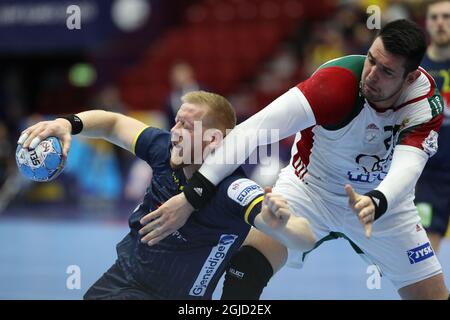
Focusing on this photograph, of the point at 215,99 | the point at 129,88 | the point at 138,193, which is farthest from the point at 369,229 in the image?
the point at 129,88

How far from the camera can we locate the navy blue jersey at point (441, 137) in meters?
6.55

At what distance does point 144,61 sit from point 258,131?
47.0ft

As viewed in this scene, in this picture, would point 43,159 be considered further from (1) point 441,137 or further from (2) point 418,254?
(1) point 441,137

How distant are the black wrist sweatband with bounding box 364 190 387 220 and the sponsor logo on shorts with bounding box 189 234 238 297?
85 cm

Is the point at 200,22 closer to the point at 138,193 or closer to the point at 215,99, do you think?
the point at 138,193

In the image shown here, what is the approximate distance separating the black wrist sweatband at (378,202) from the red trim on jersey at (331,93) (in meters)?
0.59

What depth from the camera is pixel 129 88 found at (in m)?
17.9

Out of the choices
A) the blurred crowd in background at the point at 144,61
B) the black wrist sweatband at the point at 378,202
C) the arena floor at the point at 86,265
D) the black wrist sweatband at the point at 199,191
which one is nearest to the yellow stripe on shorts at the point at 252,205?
the black wrist sweatband at the point at 199,191

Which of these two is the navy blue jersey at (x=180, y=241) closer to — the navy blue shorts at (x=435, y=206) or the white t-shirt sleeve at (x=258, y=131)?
the white t-shirt sleeve at (x=258, y=131)

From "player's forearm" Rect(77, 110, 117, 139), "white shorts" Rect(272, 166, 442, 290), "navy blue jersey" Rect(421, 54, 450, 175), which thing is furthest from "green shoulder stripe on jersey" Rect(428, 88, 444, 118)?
"navy blue jersey" Rect(421, 54, 450, 175)

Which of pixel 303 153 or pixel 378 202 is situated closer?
pixel 378 202

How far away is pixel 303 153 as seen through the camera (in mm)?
5117

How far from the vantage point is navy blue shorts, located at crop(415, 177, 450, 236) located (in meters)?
6.51

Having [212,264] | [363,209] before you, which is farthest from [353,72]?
[212,264]
